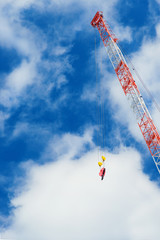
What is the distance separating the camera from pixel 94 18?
233ft

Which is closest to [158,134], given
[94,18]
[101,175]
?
[101,175]

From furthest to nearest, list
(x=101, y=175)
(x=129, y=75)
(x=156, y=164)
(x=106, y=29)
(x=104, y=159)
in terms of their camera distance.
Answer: (x=106, y=29), (x=129, y=75), (x=156, y=164), (x=104, y=159), (x=101, y=175)

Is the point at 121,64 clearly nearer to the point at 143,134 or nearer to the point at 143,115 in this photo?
the point at 143,115

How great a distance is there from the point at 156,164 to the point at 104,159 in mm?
15580

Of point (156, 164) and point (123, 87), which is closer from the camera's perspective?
point (156, 164)

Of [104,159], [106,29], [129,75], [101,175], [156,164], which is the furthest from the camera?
[106,29]

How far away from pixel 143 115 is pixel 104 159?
17588 millimetres

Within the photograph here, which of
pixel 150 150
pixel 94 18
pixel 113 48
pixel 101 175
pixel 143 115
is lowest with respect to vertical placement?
pixel 101 175

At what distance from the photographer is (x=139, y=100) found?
205 ft

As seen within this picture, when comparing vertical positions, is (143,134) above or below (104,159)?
above

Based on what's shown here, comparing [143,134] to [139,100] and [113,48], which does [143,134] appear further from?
[113,48]

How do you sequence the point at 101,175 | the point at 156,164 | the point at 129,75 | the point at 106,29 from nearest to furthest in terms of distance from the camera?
1. the point at 101,175
2. the point at 156,164
3. the point at 129,75
4. the point at 106,29

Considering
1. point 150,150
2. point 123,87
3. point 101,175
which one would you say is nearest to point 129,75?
point 123,87

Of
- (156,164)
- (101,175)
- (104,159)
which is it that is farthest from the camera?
(156,164)
